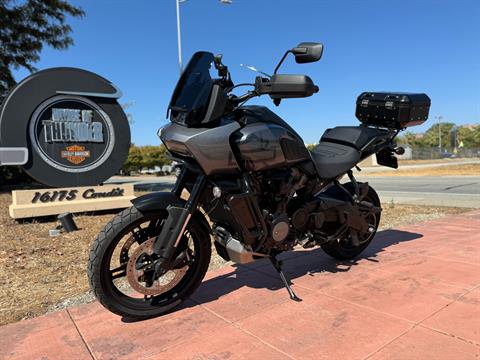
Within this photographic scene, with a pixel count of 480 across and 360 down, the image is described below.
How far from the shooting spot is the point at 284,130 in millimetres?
3086

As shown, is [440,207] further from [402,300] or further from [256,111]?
[256,111]

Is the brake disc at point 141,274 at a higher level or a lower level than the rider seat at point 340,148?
lower

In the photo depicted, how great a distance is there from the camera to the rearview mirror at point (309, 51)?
261 cm

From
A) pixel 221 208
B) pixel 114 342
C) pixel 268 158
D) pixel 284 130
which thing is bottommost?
pixel 114 342

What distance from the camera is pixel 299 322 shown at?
276 centimetres

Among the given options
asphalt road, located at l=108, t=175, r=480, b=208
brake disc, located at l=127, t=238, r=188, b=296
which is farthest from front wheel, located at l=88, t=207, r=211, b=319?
asphalt road, located at l=108, t=175, r=480, b=208

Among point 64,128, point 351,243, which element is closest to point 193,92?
point 351,243

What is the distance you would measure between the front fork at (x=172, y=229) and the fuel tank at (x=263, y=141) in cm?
36

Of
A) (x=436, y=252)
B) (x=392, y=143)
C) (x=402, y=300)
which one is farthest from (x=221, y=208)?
(x=436, y=252)

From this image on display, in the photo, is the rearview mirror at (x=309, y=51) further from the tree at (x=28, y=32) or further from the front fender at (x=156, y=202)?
the tree at (x=28, y=32)

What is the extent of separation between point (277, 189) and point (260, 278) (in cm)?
104

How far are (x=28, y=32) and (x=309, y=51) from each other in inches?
707

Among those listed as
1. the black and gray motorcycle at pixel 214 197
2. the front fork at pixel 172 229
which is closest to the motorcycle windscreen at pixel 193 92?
the black and gray motorcycle at pixel 214 197

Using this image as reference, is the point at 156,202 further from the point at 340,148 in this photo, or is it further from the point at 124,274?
the point at 340,148
